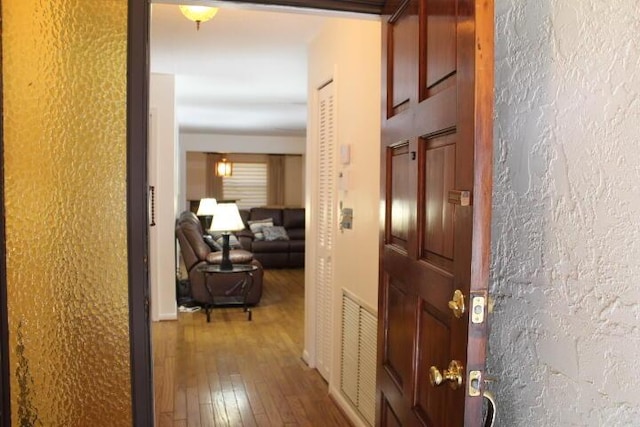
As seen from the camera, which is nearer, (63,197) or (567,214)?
(567,214)

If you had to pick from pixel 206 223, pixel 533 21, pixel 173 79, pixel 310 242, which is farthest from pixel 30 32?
pixel 206 223

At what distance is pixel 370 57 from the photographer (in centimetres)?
271

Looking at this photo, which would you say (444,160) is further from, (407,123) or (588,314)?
(588,314)

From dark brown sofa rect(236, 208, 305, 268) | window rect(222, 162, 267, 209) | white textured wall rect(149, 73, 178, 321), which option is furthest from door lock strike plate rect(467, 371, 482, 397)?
window rect(222, 162, 267, 209)

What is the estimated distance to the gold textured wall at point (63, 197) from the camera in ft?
5.10

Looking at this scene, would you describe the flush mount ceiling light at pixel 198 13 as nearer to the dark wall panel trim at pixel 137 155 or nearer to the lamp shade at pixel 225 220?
the dark wall panel trim at pixel 137 155

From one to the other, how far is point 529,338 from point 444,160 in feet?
1.51

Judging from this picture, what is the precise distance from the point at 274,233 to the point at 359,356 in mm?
6879

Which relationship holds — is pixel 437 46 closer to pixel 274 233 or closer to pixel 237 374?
pixel 237 374

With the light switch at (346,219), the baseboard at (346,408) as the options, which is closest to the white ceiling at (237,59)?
the light switch at (346,219)

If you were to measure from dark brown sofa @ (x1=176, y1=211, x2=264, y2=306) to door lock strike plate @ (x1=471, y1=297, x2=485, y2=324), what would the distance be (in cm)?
490

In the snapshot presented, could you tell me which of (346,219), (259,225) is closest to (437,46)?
(346,219)

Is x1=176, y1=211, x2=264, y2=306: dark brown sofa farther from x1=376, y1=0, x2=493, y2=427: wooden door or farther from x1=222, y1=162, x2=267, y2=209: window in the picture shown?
x1=222, y1=162, x2=267, y2=209: window

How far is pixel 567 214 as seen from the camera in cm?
114
